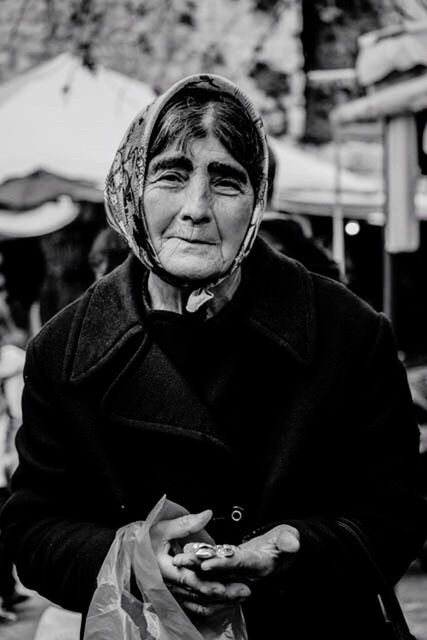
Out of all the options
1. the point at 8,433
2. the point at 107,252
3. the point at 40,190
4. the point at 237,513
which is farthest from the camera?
the point at 40,190

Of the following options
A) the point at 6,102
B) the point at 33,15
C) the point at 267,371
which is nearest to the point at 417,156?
the point at 6,102

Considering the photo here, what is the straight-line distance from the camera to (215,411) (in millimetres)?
1939

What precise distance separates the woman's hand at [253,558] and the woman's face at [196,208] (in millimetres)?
467

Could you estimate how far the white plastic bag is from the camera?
5.97 ft

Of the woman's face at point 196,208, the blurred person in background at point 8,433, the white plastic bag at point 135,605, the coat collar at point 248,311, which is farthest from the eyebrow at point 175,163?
the blurred person in background at point 8,433

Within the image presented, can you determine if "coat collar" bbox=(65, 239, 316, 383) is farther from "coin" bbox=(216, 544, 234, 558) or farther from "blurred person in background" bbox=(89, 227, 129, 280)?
"blurred person in background" bbox=(89, 227, 129, 280)

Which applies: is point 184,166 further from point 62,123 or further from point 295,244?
point 62,123

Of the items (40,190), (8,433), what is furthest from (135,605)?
(40,190)

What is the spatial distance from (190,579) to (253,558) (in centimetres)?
11

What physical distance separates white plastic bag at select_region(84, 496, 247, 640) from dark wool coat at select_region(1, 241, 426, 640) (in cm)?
3

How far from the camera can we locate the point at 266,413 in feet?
6.38

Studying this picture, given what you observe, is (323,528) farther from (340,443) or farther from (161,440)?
(161,440)

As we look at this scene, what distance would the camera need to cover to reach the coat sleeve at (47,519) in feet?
6.18

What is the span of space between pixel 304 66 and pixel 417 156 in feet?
25.3
